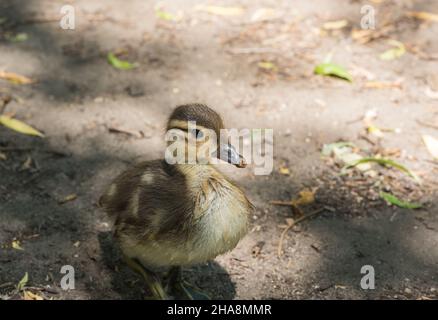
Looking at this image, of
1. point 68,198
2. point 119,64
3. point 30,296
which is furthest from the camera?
point 119,64

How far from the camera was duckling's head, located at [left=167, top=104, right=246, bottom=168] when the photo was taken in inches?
151

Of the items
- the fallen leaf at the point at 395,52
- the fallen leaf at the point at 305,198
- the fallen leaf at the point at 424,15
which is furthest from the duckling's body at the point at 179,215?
the fallen leaf at the point at 424,15

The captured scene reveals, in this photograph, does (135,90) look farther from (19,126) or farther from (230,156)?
(230,156)

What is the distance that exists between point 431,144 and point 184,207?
253 cm

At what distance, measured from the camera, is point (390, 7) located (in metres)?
6.99

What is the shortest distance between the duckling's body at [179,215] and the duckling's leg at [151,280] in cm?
13

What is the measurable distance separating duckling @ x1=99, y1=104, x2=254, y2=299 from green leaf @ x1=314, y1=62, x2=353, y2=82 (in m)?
Answer: 2.51

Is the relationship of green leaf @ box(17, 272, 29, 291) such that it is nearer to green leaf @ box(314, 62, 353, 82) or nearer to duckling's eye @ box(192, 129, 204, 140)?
duckling's eye @ box(192, 129, 204, 140)

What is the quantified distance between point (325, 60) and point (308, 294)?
9.45 ft

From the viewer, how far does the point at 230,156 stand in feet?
12.7

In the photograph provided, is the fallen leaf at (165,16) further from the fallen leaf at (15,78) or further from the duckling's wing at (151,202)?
the duckling's wing at (151,202)

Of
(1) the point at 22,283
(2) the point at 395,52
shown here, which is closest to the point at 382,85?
(2) the point at 395,52

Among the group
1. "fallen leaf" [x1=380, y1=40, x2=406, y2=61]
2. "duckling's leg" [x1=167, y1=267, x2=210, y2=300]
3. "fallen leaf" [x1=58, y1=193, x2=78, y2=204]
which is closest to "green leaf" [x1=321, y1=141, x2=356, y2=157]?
"fallen leaf" [x1=380, y1=40, x2=406, y2=61]
